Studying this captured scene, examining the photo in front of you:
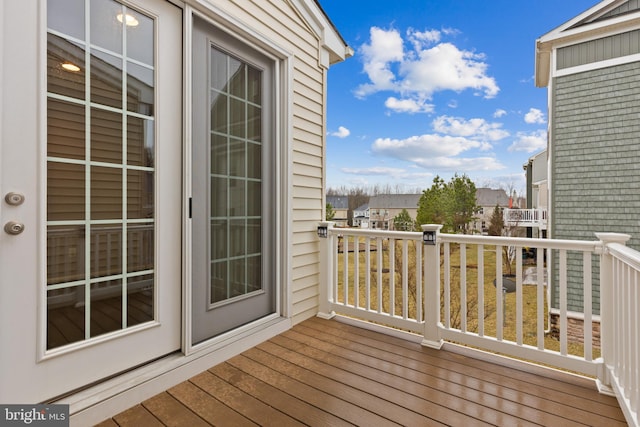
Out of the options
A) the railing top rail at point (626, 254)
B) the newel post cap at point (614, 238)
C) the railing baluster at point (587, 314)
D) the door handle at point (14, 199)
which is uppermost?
the door handle at point (14, 199)

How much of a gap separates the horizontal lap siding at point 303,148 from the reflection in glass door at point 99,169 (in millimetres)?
1133

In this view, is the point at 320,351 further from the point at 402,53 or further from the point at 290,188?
the point at 402,53

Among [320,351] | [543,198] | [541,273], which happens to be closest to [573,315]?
[541,273]

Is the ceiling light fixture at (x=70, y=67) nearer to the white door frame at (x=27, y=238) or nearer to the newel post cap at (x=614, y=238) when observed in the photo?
the white door frame at (x=27, y=238)

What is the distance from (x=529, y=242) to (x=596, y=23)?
5480mm

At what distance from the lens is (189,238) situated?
1.90 meters

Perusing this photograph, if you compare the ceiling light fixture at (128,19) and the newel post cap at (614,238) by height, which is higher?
the ceiling light fixture at (128,19)

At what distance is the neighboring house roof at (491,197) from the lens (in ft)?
64.6

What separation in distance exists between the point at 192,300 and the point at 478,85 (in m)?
21.0

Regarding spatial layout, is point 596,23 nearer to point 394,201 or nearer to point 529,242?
point 529,242

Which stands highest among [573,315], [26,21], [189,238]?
[26,21]

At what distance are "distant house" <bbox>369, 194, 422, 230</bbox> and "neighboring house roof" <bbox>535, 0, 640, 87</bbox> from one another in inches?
819

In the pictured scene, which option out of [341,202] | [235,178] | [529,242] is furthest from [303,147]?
[341,202]

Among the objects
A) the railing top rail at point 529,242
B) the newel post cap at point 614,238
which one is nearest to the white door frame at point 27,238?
the railing top rail at point 529,242
